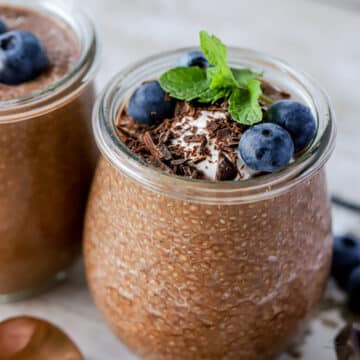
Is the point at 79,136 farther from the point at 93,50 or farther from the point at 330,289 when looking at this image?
the point at 330,289

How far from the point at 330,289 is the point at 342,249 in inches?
2.8

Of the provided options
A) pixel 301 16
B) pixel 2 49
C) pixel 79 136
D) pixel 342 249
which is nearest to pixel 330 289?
pixel 342 249

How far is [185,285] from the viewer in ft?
3.17

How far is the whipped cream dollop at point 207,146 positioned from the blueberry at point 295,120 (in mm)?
62

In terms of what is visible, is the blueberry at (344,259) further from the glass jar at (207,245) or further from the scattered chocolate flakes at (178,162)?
the scattered chocolate flakes at (178,162)

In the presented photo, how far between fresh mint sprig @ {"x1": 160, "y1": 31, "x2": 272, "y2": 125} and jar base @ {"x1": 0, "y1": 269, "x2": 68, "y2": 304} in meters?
0.45

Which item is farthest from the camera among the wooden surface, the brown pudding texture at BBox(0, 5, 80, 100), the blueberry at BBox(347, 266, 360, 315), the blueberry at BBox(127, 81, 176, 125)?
the wooden surface

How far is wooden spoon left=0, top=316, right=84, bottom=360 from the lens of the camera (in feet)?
3.67

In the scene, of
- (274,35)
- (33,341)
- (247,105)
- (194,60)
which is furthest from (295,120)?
(274,35)

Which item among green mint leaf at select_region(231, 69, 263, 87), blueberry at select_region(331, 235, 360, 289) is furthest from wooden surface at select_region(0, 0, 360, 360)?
green mint leaf at select_region(231, 69, 263, 87)

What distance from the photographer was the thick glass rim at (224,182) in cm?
88

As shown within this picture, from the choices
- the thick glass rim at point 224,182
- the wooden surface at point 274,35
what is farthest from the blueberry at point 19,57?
the wooden surface at point 274,35

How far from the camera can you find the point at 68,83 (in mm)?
1064

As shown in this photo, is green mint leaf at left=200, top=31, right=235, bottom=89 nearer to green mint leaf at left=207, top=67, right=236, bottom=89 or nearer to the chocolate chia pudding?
green mint leaf at left=207, top=67, right=236, bottom=89
